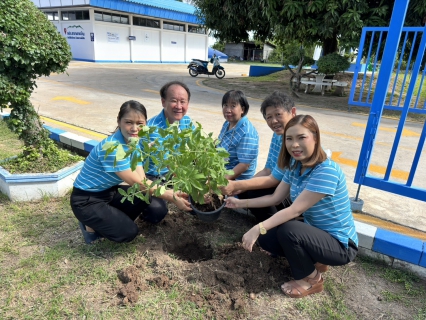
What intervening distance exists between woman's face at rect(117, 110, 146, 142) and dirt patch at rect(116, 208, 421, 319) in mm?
873

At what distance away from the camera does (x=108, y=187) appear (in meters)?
2.39

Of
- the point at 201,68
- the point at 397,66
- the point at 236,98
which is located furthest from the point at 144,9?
the point at 236,98

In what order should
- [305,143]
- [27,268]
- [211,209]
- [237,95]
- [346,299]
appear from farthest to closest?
[237,95], [211,209], [27,268], [346,299], [305,143]

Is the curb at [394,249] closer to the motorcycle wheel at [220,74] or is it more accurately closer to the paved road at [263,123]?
the paved road at [263,123]

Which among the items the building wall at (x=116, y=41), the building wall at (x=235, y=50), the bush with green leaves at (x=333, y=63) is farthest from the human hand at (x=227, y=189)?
the building wall at (x=235, y=50)

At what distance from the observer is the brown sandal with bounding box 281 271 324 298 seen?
78.0 inches

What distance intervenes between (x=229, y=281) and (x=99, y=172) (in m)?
1.18

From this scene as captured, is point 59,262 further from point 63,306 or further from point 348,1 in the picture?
point 348,1

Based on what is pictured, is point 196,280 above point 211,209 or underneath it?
underneath

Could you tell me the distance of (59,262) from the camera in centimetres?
223

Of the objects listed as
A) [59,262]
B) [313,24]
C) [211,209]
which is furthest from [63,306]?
[313,24]

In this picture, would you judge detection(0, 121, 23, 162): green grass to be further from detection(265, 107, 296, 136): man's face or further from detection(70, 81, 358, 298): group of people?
detection(265, 107, 296, 136): man's face

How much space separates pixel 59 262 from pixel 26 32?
1.93m

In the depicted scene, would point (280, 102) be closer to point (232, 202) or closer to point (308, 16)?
point (232, 202)
